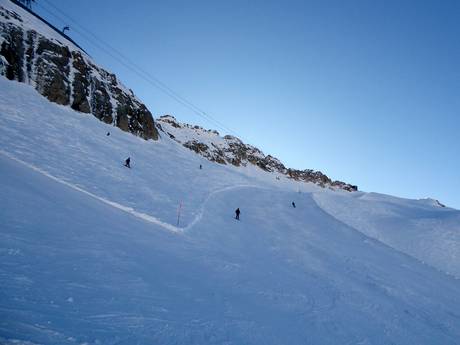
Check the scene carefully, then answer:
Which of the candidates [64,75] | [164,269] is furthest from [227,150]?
[164,269]

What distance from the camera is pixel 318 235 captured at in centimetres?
2611

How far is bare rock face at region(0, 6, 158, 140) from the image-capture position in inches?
1378

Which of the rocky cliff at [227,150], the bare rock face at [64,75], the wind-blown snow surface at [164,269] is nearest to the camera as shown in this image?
the wind-blown snow surface at [164,269]

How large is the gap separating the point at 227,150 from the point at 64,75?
7285 cm

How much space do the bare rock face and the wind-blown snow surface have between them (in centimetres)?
745

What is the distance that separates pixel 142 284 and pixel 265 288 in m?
5.02

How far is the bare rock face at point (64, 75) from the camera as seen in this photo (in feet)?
115

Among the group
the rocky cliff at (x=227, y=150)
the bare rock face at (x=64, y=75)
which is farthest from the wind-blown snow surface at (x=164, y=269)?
the rocky cliff at (x=227, y=150)

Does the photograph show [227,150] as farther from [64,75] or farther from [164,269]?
[164,269]

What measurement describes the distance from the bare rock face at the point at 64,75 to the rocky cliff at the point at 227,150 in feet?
132

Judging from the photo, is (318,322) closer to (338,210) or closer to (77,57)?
(338,210)

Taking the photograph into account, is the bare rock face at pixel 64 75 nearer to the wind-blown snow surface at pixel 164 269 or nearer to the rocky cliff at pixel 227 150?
the wind-blown snow surface at pixel 164 269

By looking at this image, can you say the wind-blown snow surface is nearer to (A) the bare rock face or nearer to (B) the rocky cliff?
(A) the bare rock face

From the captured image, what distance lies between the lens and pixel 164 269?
33.7ft
